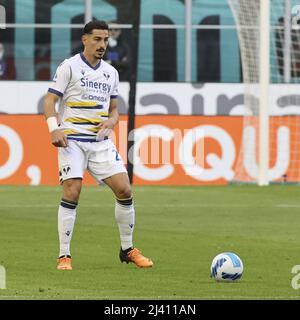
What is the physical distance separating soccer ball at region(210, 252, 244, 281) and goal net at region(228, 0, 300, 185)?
14.1 metres

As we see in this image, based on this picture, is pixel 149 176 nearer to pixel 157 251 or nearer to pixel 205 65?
pixel 205 65

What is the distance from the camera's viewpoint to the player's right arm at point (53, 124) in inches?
511

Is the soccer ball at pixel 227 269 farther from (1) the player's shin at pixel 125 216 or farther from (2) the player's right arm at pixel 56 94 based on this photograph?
(2) the player's right arm at pixel 56 94

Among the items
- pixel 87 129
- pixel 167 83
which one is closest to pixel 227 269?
pixel 87 129

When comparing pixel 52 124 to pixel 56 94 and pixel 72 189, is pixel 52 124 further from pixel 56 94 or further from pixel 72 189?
pixel 72 189

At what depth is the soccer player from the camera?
13133 millimetres

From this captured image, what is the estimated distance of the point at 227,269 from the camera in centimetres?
1191

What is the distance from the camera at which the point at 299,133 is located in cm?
2667

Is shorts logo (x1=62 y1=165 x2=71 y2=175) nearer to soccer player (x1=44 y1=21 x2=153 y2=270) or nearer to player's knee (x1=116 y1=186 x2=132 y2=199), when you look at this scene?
soccer player (x1=44 y1=21 x2=153 y2=270)

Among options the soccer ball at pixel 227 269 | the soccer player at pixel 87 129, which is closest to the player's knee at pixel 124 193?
the soccer player at pixel 87 129

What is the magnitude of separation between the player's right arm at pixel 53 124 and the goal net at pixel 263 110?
43.5ft

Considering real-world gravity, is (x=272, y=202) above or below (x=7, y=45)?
below
